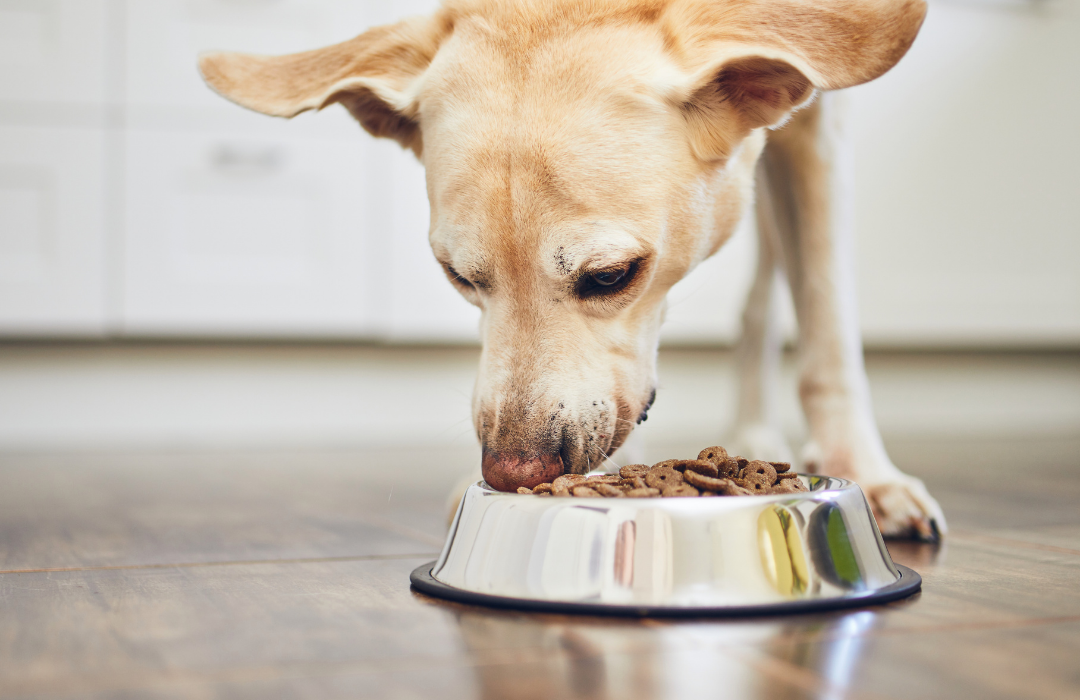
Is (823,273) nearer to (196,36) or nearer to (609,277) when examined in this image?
(609,277)

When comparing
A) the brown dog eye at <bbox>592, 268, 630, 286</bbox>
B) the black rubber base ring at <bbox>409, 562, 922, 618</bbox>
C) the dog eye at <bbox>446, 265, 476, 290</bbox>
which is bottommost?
the black rubber base ring at <bbox>409, 562, 922, 618</bbox>

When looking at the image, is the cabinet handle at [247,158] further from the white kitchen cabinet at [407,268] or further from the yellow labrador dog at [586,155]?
the yellow labrador dog at [586,155]

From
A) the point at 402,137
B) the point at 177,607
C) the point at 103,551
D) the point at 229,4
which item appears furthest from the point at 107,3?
the point at 177,607

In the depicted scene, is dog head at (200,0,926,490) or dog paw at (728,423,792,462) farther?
dog paw at (728,423,792,462)

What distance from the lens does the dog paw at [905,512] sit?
1.31 metres

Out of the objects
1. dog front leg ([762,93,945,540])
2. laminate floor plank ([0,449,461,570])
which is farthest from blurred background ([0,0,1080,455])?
dog front leg ([762,93,945,540])

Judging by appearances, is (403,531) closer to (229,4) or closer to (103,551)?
(103,551)

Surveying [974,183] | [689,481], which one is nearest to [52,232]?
[689,481]

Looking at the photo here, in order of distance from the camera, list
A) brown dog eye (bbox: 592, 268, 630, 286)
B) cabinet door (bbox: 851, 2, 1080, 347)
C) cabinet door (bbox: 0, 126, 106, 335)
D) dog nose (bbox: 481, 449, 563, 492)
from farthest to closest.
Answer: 1. cabinet door (bbox: 851, 2, 1080, 347)
2. cabinet door (bbox: 0, 126, 106, 335)
3. brown dog eye (bbox: 592, 268, 630, 286)
4. dog nose (bbox: 481, 449, 563, 492)

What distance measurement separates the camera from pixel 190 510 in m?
1.64

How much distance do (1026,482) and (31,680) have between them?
1772 millimetres

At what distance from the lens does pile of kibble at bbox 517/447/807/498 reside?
3.17 ft

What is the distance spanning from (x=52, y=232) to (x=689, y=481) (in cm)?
246

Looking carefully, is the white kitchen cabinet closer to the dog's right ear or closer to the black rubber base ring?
the dog's right ear
